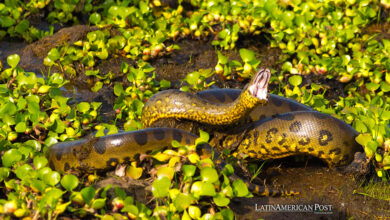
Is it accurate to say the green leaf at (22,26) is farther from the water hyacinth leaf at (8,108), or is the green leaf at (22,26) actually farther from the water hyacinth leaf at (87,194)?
the water hyacinth leaf at (87,194)

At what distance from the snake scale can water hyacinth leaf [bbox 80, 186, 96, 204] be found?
21.5 inches

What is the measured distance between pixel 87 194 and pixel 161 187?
50 centimetres

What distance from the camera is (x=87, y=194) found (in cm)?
344

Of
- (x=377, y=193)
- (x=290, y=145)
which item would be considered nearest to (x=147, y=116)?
(x=290, y=145)

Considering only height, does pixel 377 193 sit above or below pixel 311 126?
below

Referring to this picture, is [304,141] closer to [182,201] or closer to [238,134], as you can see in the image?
[238,134]

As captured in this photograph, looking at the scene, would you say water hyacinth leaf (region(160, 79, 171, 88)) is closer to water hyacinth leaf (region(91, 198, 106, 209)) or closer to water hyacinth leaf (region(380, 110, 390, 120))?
water hyacinth leaf (region(380, 110, 390, 120))

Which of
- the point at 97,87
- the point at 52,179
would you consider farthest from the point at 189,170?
the point at 97,87

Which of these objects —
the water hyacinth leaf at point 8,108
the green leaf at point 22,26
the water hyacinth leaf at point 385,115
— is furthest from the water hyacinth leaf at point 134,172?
the green leaf at point 22,26

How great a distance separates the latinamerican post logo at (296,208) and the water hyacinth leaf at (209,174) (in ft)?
1.82

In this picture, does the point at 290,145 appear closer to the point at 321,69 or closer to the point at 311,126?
the point at 311,126

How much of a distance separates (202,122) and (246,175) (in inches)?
27.8

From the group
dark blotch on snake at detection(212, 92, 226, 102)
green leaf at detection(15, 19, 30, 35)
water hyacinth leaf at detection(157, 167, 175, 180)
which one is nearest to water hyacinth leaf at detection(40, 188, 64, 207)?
water hyacinth leaf at detection(157, 167, 175, 180)

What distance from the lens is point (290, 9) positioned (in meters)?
7.93
